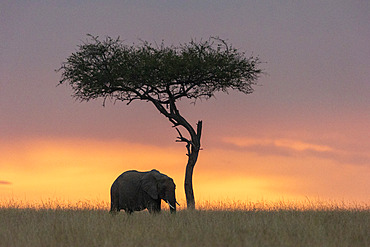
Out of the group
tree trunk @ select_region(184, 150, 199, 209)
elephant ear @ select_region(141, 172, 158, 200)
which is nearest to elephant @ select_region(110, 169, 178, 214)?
elephant ear @ select_region(141, 172, 158, 200)

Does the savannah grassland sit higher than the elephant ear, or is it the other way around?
the elephant ear

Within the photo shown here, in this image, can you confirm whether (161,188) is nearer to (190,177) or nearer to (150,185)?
(150,185)

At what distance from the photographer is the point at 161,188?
1980 cm

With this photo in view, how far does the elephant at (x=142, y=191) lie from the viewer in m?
19.8

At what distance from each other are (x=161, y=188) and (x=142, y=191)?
104cm

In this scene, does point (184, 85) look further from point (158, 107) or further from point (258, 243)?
point (258, 243)

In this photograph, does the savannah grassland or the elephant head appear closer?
the savannah grassland

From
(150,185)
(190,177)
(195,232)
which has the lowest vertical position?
(195,232)

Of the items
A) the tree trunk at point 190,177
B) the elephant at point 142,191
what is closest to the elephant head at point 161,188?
the elephant at point 142,191

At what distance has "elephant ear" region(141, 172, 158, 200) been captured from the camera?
19703 mm

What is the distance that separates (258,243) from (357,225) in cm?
472

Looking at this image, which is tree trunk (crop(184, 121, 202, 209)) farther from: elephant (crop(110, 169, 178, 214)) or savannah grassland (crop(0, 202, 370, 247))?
savannah grassland (crop(0, 202, 370, 247))

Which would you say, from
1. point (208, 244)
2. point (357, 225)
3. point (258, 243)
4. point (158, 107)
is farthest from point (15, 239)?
point (158, 107)

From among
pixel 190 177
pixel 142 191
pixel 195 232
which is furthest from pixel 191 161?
pixel 195 232
